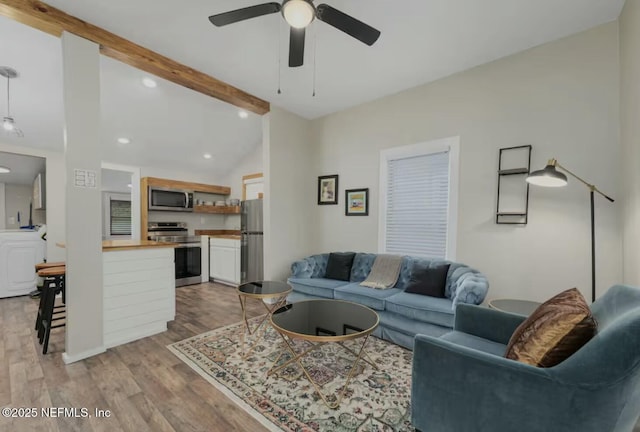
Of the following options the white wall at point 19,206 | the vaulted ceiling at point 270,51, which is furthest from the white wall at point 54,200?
the white wall at point 19,206

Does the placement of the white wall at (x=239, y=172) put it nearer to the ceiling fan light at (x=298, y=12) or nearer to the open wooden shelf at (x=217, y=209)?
the open wooden shelf at (x=217, y=209)

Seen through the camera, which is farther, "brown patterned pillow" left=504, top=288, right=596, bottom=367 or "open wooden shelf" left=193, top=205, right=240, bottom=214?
"open wooden shelf" left=193, top=205, right=240, bottom=214

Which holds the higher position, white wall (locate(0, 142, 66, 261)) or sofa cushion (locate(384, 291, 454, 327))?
white wall (locate(0, 142, 66, 261))

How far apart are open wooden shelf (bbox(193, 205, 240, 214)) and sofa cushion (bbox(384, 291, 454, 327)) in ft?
14.3

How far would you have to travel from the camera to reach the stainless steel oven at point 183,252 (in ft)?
16.5

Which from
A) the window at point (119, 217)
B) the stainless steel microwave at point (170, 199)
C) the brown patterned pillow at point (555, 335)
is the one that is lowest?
the brown patterned pillow at point (555, 335)

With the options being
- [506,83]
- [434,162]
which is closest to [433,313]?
[434,162]

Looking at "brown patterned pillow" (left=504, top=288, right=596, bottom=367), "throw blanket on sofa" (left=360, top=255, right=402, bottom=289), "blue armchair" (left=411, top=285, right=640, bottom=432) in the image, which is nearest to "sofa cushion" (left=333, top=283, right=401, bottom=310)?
"throw blanket on sofa" (left=360, top=255, right=402, bottom=289)

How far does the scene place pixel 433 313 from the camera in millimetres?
2424

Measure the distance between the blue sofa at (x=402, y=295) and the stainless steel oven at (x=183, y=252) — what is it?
8.48ft

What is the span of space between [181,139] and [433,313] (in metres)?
4.83

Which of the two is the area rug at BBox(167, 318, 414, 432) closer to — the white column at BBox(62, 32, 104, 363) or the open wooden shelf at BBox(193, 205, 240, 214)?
the white column at BBox(62, 32, 104, 363)

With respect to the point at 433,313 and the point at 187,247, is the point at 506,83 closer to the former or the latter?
the point at 433,313

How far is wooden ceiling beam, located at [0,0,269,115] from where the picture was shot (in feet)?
6.85
